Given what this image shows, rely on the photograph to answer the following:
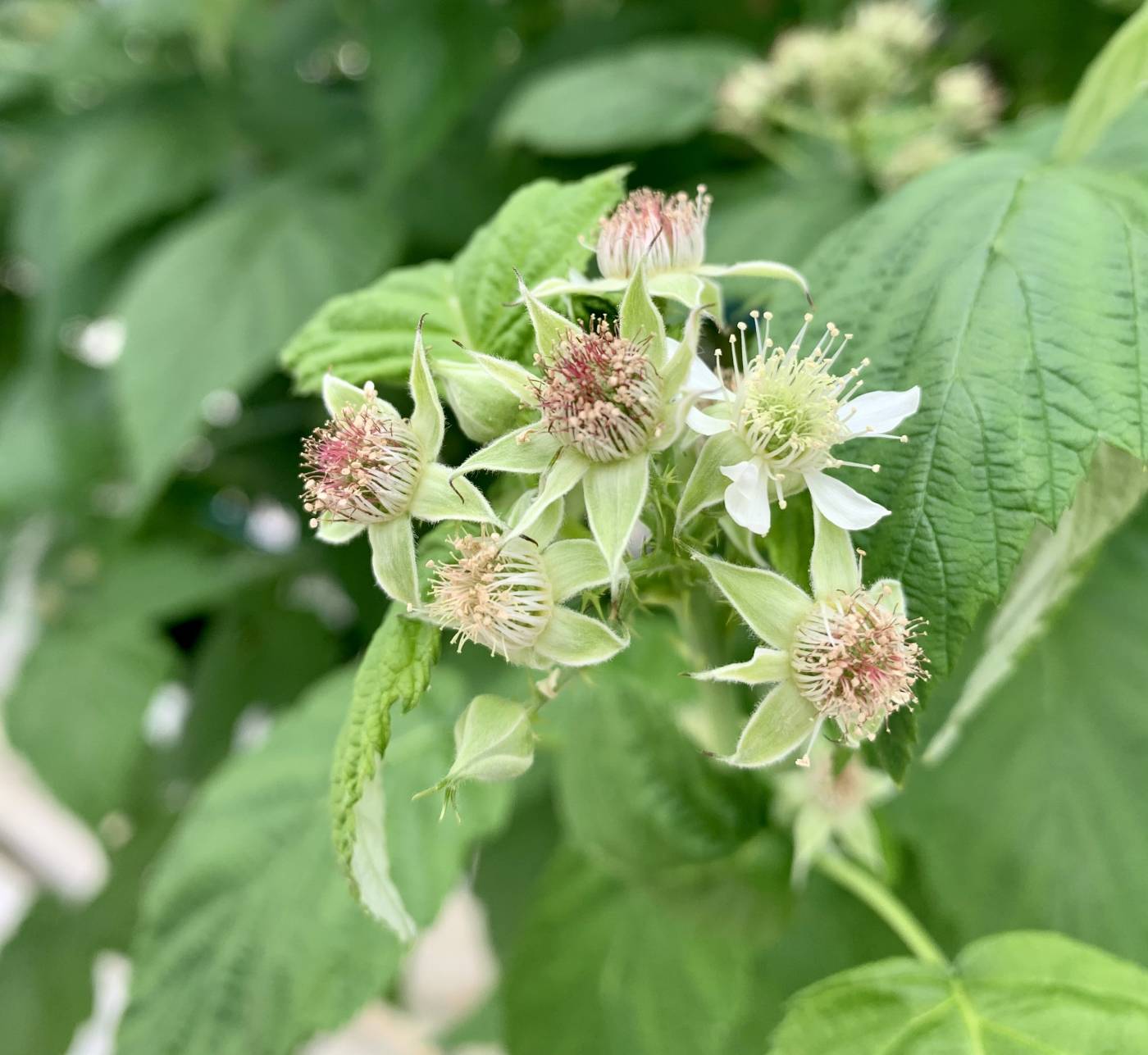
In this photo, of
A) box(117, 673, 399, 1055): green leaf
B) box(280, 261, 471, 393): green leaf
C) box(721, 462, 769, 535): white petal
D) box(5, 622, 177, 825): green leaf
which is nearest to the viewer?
box(721, 462, 769, 535): white petal

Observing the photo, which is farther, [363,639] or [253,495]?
[253,495]

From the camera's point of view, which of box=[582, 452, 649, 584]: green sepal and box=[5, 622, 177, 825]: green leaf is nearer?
box=[582, 452, 649, 584]: green sepal

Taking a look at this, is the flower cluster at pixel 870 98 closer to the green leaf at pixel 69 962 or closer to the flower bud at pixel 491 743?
the flower bud at pixel 491 743

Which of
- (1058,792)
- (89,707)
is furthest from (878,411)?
(89,707)

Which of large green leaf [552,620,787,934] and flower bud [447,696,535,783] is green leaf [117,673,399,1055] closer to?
large green leaf [552,620,787,934]

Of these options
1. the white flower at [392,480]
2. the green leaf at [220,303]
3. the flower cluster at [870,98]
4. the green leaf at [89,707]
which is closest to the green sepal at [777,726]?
the white flower at [392,480]

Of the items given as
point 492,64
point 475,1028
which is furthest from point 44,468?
point 475,1028

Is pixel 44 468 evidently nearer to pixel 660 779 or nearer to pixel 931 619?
pixel 660 779

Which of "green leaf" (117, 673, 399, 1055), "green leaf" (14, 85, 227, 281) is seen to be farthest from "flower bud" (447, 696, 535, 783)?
"green leaf" (14, 85, 227, 281)
